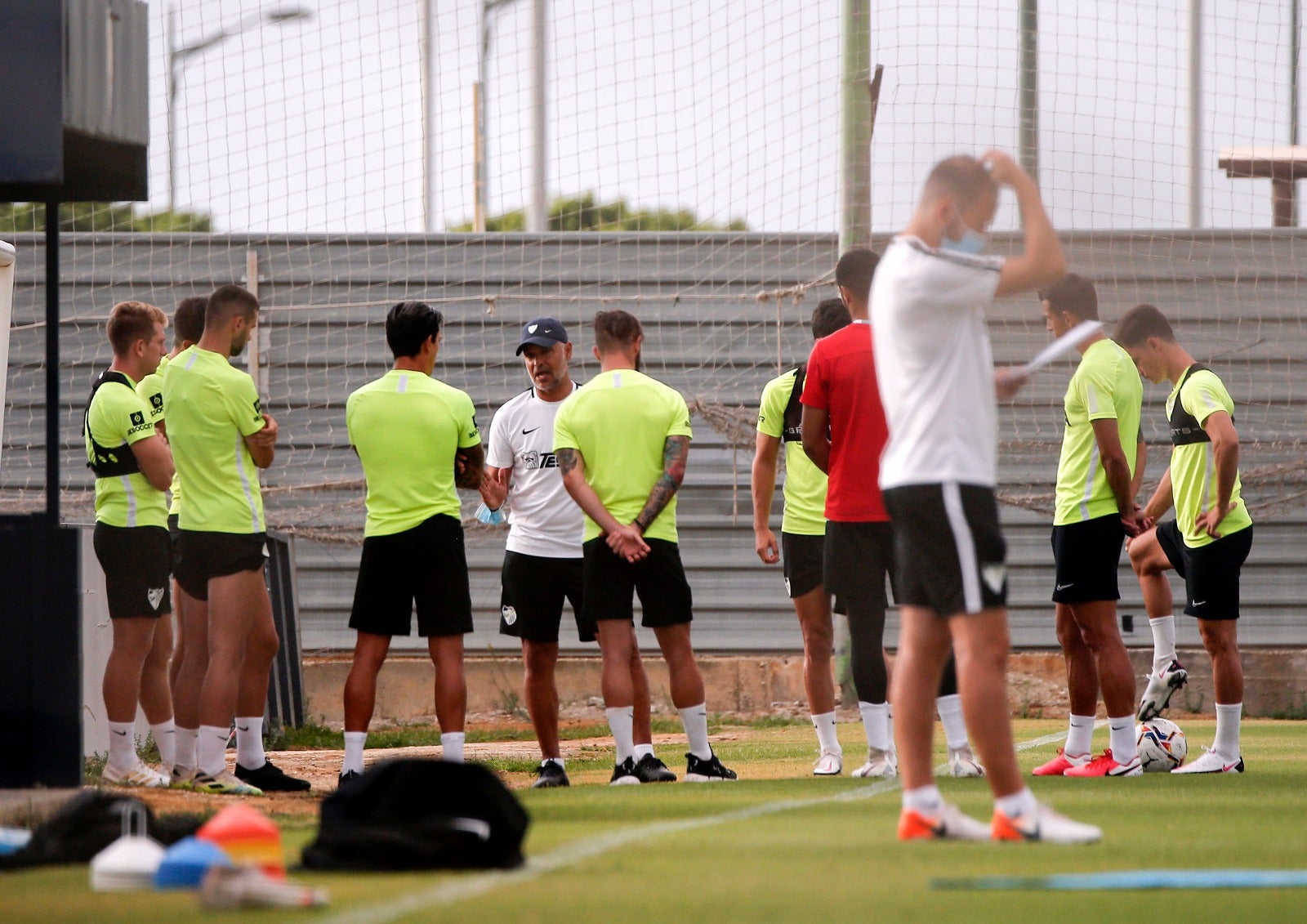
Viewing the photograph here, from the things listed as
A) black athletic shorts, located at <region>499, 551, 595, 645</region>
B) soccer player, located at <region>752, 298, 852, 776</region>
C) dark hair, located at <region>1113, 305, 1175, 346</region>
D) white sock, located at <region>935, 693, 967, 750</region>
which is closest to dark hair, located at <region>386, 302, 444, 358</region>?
black athletic shorts, located at <region>499, 551, 595, 645</region>

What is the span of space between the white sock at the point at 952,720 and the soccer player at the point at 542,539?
1332 millimetres

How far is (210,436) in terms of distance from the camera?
7.09m

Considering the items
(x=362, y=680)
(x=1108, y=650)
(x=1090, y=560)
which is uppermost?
(x=1090, y=560)

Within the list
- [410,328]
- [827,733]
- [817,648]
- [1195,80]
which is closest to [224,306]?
[410,328]

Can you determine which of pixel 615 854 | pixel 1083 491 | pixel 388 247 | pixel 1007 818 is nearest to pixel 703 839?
pixel 615 854

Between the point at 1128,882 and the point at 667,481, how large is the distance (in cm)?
385

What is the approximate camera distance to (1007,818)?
4.45 metres

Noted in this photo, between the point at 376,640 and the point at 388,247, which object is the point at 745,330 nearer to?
the point at 388,247

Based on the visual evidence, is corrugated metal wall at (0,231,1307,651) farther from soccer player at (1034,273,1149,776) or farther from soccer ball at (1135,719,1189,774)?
soccer player at (1034,273,1149,776)

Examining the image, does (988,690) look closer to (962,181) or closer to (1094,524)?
(962,181)

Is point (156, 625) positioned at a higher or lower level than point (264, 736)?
higher

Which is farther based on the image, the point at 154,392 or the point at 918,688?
the point at 154,392

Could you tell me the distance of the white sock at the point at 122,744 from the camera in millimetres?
7523

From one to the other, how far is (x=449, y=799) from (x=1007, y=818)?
1580 mm
